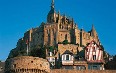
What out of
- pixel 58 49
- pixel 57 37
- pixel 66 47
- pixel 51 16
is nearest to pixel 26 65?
pixel 58 49

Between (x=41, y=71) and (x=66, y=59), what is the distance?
21411mm

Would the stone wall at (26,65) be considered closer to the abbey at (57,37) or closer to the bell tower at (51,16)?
the abbey at (57,37)

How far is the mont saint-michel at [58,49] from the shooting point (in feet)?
222

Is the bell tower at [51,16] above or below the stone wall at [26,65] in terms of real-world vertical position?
above

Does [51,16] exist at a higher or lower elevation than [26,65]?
higher

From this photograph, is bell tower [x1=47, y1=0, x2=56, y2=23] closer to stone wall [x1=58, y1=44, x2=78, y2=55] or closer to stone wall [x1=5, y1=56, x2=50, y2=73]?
stone wall [x1=58, y1=44, x2=78, y2=55]

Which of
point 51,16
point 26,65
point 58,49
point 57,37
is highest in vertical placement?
point 51,16

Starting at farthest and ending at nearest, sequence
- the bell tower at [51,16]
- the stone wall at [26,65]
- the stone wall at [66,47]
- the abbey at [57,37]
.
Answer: the bell tower at [51,16] < the abbey at [57,37] < the stone wall at [66,47] < the stone wall at [26,65]

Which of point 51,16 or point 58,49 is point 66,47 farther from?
point 51,16

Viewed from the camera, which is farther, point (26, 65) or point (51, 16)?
point (51, 16)

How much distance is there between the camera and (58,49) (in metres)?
121

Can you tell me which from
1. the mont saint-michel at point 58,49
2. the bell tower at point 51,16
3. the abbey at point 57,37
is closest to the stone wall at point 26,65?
the mont saint-michel at point 58,49

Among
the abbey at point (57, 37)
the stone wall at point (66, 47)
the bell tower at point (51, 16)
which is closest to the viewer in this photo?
the stone wall at point (66, 47)

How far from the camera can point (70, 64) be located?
8569cm
